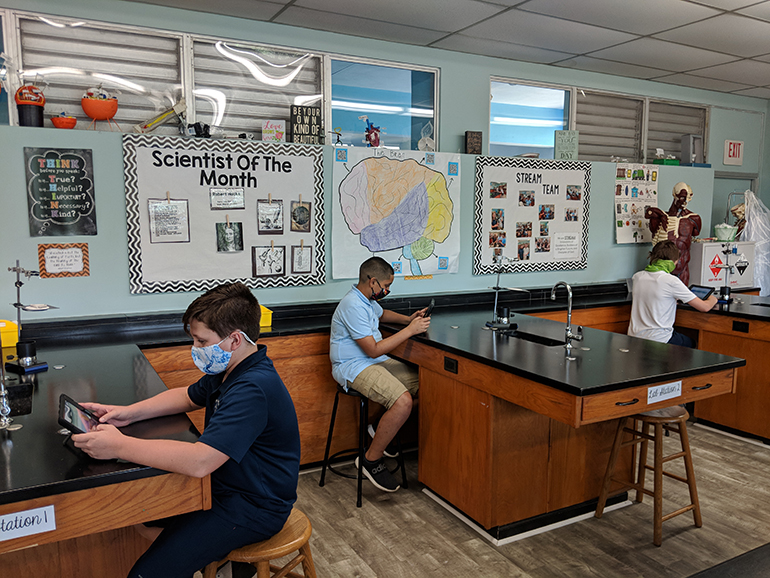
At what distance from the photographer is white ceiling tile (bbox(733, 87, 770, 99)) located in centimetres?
566

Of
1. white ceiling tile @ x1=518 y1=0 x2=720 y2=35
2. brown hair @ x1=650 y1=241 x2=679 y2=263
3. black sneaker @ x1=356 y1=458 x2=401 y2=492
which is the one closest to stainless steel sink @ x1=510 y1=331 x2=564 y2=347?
black sneaker @ x1=356 y1=458 x2=401 y2=492

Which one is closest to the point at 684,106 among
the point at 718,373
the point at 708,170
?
the point at 708,170

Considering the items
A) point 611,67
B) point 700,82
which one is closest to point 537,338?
point 611,67

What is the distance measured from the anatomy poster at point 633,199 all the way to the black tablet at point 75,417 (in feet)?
15.1

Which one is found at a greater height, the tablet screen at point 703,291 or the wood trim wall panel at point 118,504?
the tablet screen at point 703,291

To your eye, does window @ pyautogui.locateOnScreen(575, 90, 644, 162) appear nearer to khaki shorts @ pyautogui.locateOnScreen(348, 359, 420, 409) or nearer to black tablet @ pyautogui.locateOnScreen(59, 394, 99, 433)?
khaki shorts @ pyautogui.locateOnScreen(348, 359, 420, 409)

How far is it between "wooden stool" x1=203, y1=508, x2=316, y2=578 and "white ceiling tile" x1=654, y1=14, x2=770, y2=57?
12.6 ft

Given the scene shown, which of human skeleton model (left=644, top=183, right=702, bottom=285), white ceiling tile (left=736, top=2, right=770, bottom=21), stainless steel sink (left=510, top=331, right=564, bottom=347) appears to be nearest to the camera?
stainless steel sink (left=510, top=331, right=564, bottom=347)

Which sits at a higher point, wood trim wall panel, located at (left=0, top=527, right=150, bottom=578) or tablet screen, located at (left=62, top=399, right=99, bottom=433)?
tablet screen, located at (left=62, top=399, right=99, bottom=433)

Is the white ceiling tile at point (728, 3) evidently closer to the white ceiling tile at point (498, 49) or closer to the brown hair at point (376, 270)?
the white ceiling tile at point (498, 49)

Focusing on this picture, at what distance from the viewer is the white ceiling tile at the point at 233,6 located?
10.8 ft

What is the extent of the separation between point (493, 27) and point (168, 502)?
3451 mm

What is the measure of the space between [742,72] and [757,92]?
1035mm

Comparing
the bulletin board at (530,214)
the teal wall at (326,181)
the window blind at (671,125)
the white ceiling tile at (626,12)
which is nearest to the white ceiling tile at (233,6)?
the teal wall at (326,181)
